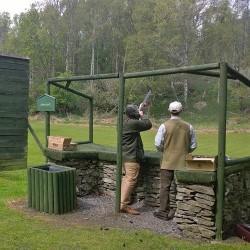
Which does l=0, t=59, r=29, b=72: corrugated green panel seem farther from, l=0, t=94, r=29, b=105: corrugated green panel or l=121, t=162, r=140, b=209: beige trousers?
l=121, t=162, r=140, b=209: beige trousers

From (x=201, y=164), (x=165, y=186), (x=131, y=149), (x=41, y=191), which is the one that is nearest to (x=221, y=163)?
(x=201, y=164)

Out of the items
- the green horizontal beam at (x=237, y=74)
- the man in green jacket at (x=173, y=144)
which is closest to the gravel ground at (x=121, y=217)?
the man in green jacket at (x=173, y=144)

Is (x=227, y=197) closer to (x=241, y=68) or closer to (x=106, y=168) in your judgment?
(x=106, y=168)

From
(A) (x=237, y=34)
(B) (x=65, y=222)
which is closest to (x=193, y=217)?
(B) (x=65, y=222)

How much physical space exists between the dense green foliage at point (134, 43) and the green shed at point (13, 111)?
74.3 ft

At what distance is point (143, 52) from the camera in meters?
39.2

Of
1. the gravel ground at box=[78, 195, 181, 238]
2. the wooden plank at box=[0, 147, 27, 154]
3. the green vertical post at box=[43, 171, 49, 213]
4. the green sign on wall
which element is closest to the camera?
the gravel ground at box=[78, 195, 181, 238]

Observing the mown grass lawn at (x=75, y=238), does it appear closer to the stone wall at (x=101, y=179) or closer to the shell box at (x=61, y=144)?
the stone wall at (x=101, y=179)

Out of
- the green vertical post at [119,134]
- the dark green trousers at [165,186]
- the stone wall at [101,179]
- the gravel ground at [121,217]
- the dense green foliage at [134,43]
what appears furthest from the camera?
the dense green foliage at [134,43]

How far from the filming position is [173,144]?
23.0 feet

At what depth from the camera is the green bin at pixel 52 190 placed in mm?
7414

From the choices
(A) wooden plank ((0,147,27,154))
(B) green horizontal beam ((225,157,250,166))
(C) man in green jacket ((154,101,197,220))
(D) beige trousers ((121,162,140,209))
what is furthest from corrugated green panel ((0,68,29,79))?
(B) green horizontal beam ((225,157,250,166))

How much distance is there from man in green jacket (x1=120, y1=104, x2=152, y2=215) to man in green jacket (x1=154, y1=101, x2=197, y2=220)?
1.97 ft

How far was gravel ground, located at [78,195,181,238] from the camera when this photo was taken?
6.73m
